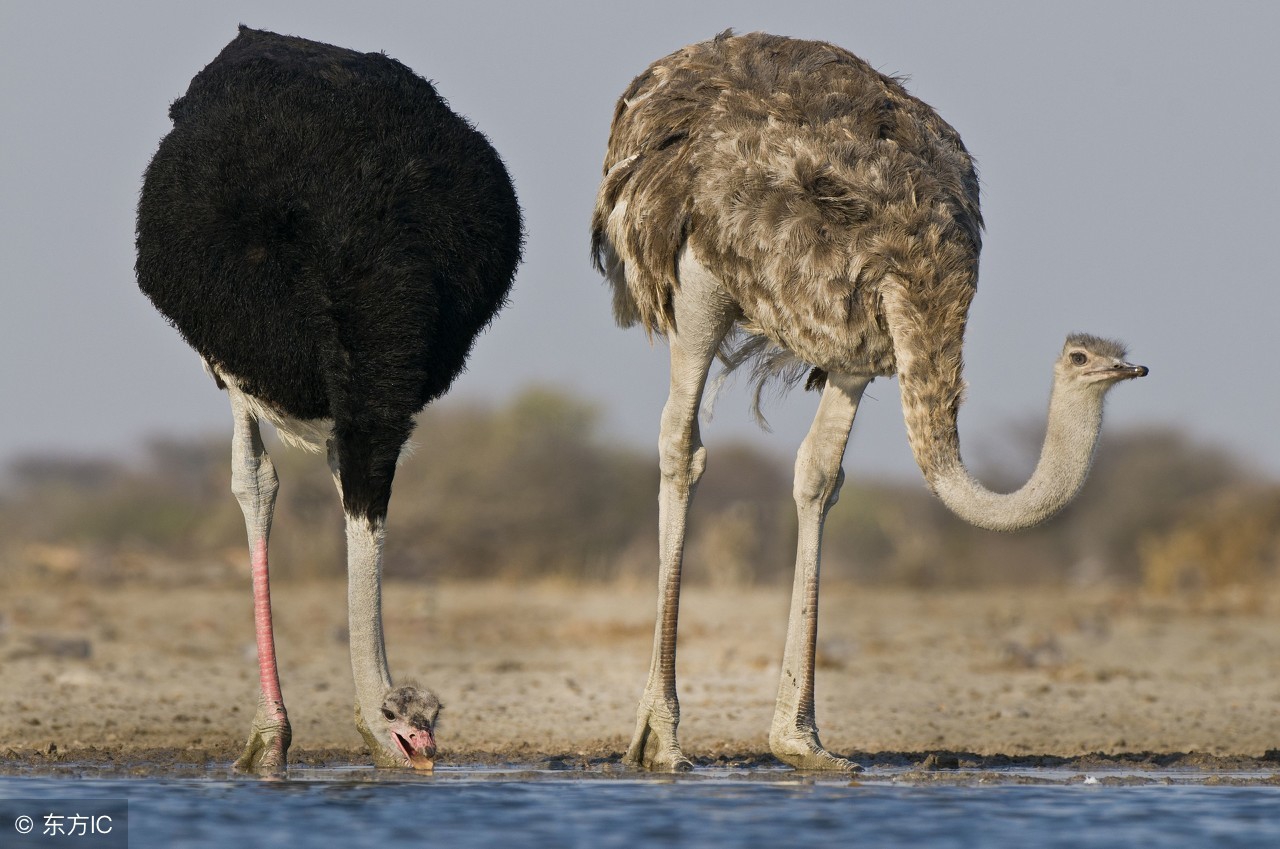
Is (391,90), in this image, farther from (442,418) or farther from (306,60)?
(442,418)

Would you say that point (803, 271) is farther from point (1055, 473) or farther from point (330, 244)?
point (330, 244)

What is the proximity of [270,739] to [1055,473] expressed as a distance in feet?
10.5

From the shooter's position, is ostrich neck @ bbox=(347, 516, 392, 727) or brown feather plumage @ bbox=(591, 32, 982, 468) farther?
brown feather plumage @ bbox=(591, 32, 982, 468)

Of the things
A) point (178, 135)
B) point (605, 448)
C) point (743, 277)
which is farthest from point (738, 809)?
point (605, 448)

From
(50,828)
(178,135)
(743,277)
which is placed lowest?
(50,828)

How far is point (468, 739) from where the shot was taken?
955 cm

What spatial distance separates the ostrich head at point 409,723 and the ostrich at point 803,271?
1.34 meters

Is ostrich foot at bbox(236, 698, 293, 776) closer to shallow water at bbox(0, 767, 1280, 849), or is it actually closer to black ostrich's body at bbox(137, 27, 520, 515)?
shallow water at bbox(0, 767, 1280, 849)

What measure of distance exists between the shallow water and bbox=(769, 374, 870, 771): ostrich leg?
0.30m

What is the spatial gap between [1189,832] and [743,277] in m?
2.76

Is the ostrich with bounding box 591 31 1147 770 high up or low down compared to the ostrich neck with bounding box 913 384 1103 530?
up

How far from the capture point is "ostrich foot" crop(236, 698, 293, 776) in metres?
7.79

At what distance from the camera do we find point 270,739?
7785 mm

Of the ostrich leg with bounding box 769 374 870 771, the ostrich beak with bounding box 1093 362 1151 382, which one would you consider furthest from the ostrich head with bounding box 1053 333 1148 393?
the ostrich leg with bounding box 769 374 870 771
